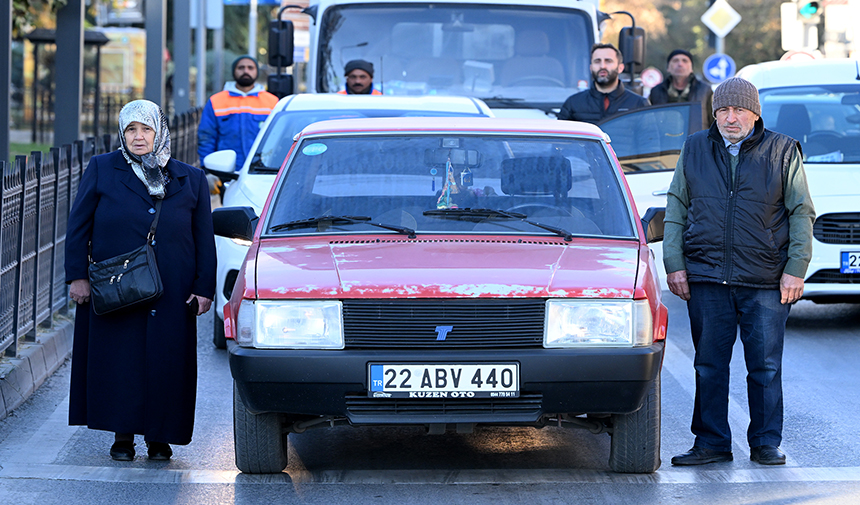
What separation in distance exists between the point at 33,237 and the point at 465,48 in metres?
5.65

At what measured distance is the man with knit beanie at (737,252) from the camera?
5742mm

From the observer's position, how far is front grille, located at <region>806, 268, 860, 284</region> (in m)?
9.47

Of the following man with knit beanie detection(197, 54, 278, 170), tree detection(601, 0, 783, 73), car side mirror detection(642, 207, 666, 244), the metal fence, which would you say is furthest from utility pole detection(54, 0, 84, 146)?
tree detection(601, 0, 783, 73)

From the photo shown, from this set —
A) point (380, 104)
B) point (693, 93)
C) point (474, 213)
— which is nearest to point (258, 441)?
point (474, 213)

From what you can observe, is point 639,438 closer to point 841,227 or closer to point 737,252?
point 737,252

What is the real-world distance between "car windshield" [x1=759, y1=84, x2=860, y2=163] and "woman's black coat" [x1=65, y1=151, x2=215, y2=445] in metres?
5.80

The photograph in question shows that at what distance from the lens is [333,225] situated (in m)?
5.74

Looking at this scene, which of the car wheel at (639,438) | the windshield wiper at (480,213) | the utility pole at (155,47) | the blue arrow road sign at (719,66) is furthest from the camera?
the blue arrow road sign at (719,66)

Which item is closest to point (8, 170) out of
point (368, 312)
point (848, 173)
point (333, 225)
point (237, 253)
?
point (237, 253)

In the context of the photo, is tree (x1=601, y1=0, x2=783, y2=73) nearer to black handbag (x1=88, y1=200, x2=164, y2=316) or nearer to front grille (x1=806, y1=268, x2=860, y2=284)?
front grille (x1=806, y1=268, x2=860, y2=284)

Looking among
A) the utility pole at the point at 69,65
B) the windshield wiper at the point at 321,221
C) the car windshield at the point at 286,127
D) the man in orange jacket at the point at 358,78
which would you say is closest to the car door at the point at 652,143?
the car windshield at the point at 286,127

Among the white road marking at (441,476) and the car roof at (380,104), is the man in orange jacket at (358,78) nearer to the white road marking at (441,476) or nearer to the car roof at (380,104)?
the car roof at (380,104)

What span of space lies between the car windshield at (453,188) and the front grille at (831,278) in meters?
3.92

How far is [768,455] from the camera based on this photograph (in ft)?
19.4
